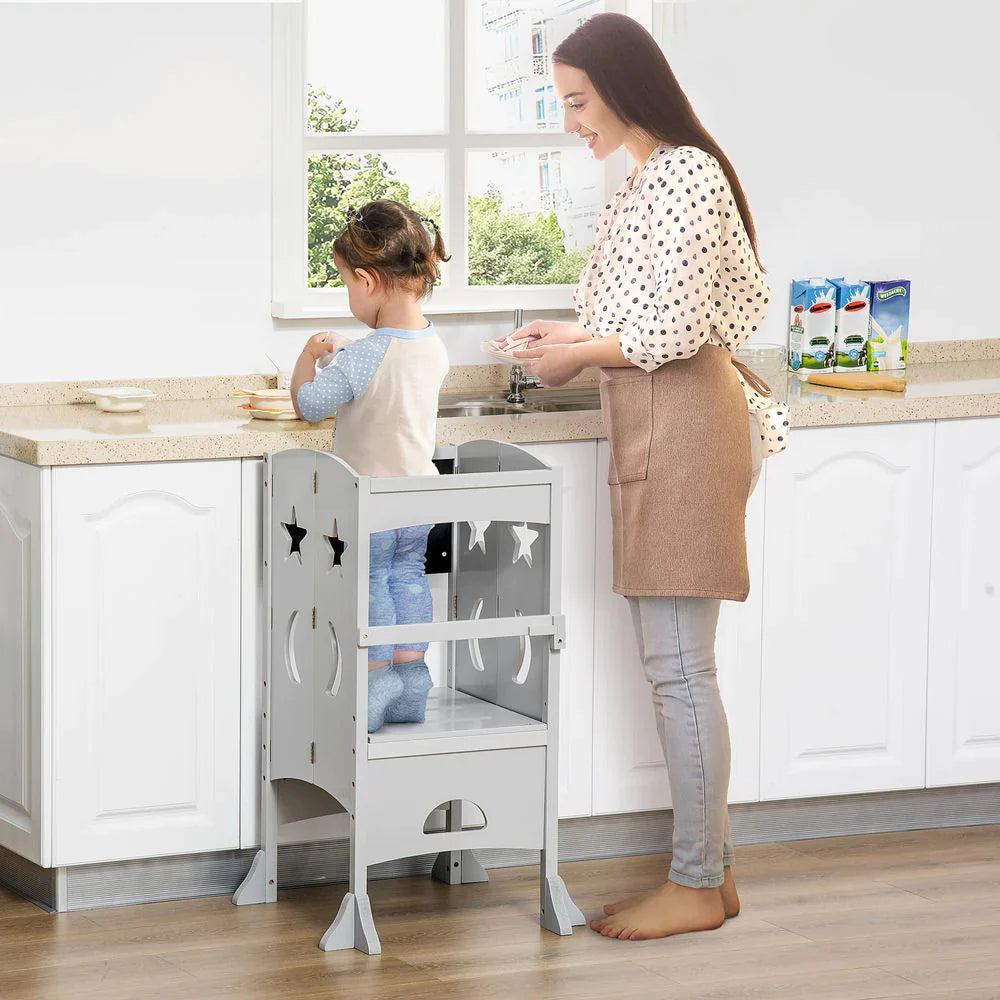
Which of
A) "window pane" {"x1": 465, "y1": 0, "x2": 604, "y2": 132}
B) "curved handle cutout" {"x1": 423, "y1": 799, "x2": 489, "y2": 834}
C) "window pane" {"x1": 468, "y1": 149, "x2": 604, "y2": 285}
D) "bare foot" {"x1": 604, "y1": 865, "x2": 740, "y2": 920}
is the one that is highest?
"window pane" {"x1": 465, "y1": 0, "x2": 604, "y2": 132}

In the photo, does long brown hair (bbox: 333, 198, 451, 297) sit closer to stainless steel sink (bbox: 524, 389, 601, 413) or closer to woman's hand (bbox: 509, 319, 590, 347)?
woman's hand (bbox: 509, 319, 590, 347)

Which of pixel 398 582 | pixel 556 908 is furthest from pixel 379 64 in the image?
pixel 556 908

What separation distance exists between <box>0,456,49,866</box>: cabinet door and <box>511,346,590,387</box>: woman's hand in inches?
30.3

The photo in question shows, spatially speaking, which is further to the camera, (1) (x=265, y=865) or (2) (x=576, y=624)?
(2) (x=576, y=624)

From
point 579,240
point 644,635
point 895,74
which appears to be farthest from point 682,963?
point 895,74

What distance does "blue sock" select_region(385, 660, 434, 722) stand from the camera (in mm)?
2740

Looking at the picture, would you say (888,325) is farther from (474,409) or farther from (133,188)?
(133,188)

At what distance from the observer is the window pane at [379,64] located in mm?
3742

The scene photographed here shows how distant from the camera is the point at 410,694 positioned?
274 cm

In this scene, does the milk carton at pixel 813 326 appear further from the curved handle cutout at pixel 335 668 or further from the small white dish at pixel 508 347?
the curved handle cutout at pixel 335 668

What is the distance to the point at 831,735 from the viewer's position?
10.7 ft

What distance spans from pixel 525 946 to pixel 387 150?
1584 mm

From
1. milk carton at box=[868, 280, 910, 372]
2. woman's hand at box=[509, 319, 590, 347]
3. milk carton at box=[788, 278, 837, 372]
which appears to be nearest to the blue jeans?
woman's hand at box=[509, 319, 590, 347]

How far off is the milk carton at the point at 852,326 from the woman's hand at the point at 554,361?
103 centimetres
